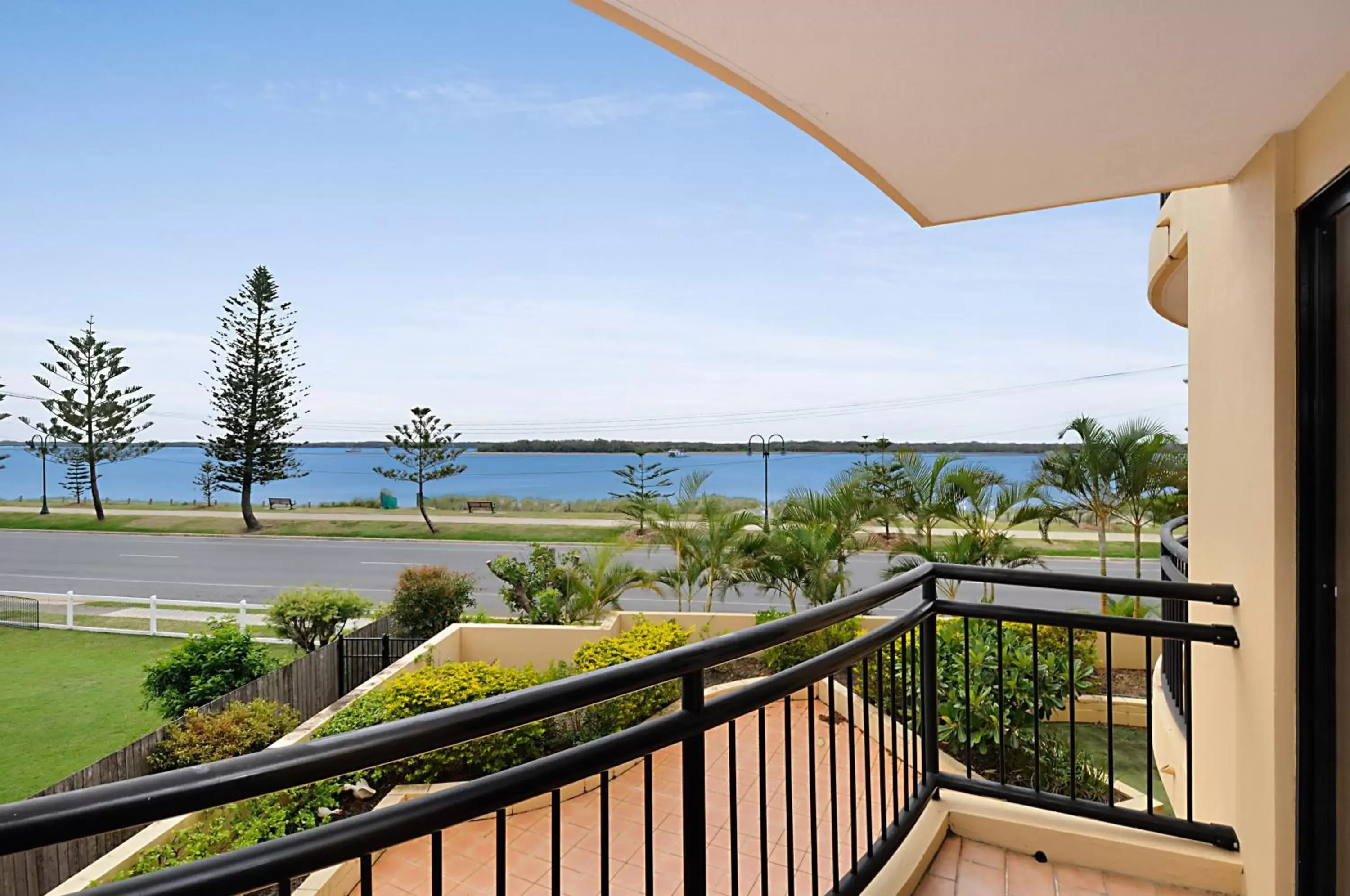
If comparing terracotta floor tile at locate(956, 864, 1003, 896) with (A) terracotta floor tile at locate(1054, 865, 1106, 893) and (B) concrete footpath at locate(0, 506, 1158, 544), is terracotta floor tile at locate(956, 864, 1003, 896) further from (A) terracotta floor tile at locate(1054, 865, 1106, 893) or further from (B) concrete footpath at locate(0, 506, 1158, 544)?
(B) concrete footpath at locate(0, 506, 1158, 544)

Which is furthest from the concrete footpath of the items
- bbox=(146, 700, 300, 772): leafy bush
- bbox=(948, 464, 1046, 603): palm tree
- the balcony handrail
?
the balcony handrail

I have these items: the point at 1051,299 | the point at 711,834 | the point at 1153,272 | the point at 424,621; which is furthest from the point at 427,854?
the point at 1051,299

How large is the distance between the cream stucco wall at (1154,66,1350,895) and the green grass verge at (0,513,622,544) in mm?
23159

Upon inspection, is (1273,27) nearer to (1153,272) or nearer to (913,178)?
(913,178)

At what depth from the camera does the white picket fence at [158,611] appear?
13.8 m

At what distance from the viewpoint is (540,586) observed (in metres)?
9.71

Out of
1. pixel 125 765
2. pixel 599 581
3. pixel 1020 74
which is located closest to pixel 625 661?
pixel 125 765

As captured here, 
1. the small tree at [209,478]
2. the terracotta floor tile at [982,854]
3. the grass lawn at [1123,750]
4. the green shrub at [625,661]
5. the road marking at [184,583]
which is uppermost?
the small tree at [209,478]

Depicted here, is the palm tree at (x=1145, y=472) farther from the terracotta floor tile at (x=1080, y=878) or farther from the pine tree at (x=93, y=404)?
the pine tree at (x=93, y=404)

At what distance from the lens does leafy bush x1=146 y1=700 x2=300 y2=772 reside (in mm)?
5371

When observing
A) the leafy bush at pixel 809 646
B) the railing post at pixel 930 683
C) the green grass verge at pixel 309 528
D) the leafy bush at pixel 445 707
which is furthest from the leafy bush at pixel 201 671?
the green grass verge at pixel 309 528

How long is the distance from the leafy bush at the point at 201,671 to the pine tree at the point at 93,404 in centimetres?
1803

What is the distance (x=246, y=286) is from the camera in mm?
20672

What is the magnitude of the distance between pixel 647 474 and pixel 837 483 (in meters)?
7.20
